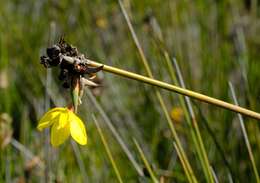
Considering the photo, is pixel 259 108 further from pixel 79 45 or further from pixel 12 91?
pixel 79 45

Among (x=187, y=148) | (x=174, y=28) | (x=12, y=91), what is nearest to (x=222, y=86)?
(x=187, y=148)

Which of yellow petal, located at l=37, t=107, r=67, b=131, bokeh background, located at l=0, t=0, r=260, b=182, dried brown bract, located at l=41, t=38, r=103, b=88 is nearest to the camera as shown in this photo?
dried brown bract, located at l=41, t=38, r=103, b=88

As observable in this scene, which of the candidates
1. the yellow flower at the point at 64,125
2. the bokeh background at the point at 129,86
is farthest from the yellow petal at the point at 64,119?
the bokeh background at the point at 129,86

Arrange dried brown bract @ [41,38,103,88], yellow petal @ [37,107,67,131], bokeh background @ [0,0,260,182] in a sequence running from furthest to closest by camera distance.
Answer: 1. bokeh background @ [0,0,260,182]
2. yellow petal @ [37,107,67,131]
3. dried brown bract @ [41,38,103,88]

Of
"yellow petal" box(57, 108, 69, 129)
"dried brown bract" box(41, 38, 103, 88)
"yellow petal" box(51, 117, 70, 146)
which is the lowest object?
"yellow petal" box(51, 117, 70, 146)

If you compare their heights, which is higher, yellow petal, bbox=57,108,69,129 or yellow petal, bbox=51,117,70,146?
yellow petal, bbox=57,108,69,129

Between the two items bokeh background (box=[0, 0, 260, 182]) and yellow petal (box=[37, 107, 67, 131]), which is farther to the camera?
bokeh background (box=[0, 0, 260, 182])

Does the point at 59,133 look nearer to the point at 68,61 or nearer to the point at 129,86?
the point at 68,61

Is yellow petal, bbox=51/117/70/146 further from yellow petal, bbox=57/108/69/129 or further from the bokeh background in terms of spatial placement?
the bokeh background

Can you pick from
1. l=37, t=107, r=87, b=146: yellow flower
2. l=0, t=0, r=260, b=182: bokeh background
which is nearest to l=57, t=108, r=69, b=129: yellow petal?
l=37, t=107, r=87, b=146: yellow flower
